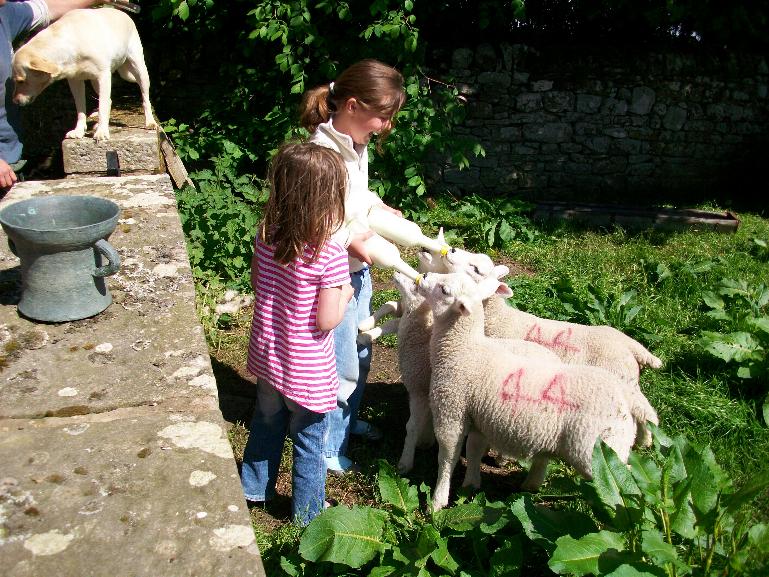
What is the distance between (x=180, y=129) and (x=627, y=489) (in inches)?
217

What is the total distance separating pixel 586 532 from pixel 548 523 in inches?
5.3

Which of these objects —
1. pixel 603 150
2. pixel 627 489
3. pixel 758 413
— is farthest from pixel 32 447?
pixel 603 150

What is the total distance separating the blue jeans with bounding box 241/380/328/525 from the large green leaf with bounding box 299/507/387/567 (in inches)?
14.1

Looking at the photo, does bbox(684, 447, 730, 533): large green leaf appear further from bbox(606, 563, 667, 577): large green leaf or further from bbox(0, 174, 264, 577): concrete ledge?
bbox(0, 174, 264, 577): concrete ledge

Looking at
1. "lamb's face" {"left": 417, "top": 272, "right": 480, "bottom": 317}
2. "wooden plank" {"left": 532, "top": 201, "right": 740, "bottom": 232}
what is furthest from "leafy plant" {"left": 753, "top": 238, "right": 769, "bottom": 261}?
"lamb's face" {"left": 417, "top": 272, "right": 480, "bottom": 317}

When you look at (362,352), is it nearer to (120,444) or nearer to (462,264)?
(462,264)

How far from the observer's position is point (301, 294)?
2.55m

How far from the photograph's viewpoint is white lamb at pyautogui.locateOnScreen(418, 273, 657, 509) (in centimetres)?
276

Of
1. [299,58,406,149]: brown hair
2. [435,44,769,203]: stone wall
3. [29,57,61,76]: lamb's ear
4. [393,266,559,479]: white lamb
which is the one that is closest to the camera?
[299,58,406,149]: brown hair

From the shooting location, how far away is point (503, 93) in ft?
25.8

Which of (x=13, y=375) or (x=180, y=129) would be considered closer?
(x=13, y=375)

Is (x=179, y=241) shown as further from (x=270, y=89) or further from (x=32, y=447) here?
(x=270, y=89)

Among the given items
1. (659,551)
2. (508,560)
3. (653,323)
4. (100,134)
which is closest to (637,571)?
(659,551)

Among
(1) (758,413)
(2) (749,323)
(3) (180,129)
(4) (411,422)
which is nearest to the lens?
(4) (411,422)
